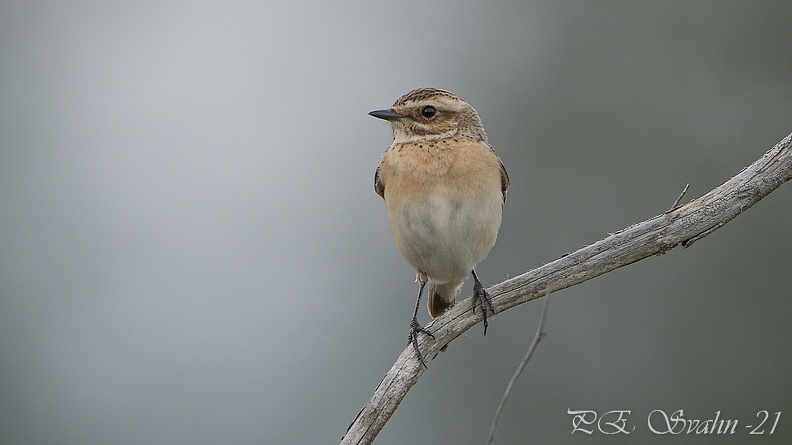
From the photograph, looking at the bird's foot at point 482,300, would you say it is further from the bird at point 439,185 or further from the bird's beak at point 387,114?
the bird's beak at point 387,114

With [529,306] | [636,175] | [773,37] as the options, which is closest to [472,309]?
[529,306]

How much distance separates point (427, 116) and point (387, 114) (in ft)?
0.87

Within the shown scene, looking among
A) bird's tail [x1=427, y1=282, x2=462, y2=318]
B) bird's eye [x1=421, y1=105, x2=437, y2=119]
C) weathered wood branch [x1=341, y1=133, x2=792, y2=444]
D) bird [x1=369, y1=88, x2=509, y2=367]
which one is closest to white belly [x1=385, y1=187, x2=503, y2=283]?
bird [x1=369, y1=88, x2=509, y2=367]

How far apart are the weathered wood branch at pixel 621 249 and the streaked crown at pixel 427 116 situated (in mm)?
1473

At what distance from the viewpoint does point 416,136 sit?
5.90 metres

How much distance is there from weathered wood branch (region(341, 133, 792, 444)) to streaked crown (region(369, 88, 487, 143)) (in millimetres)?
1473

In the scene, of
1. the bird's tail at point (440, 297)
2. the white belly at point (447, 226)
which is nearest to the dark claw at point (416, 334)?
the white belly at point (447, 226)

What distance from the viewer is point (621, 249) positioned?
447 centimetres

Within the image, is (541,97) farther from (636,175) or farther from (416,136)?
(416,136)

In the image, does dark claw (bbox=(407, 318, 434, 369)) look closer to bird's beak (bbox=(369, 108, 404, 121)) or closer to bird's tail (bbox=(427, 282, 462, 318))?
bird's tail (bbox=(427, 282, 462, 318))

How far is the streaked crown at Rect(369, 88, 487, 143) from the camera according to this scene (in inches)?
233

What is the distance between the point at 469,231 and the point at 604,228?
15.7 feet

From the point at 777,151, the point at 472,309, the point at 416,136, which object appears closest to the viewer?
the point at 777,151

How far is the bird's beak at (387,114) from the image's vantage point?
5.96 m
